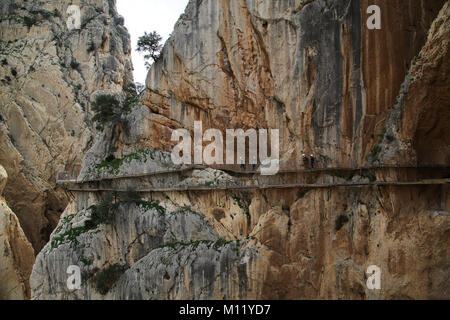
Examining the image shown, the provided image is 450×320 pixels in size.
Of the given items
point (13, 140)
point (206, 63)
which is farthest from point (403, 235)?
point (13, 140)

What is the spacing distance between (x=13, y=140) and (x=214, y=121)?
80.9 feet

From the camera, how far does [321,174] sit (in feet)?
70.8

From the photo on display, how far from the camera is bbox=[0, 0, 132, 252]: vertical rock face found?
129 ft

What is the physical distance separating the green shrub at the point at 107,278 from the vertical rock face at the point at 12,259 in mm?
12326

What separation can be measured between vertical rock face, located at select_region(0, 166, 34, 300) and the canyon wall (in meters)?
6.16

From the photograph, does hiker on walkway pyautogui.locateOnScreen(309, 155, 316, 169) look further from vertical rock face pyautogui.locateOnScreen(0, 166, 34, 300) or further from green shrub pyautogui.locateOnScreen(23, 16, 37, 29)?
green shrub pyautogui.locateOnScreen(23, 16, 37, 29)

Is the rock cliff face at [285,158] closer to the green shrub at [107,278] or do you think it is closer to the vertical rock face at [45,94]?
the green shrub at [107,278]

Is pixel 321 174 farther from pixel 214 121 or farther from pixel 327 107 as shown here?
pixel 214 121

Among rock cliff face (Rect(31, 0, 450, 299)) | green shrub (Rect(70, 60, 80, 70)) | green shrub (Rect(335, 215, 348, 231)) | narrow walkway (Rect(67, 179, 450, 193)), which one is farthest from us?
green shrub (Rect(70, 60, 80, 70))

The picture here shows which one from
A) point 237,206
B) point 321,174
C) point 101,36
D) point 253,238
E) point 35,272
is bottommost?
point 35,272

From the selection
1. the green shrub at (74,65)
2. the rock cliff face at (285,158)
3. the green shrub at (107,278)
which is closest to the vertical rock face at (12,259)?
the rock cliff face at (285,158)

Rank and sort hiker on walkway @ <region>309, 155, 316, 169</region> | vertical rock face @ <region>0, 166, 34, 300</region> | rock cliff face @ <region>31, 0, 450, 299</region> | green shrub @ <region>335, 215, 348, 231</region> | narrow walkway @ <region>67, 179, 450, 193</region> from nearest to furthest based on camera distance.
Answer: narrow walkway @ <region>67, 179, 450, 193</region>
rock cliff face @ <region>31, 0, 450, 299</region>
green shrub @ <region>335, 215, 348, 231</region>
hiker on walkway @ <region>309, 155, 316, 169</region>
vertical rock face @ <region>0, 166, 34, 300</region>

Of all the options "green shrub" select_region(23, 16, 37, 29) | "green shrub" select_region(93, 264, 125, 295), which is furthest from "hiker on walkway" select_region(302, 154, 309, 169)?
"green shrub" select_region(23, 16, 37, 29)

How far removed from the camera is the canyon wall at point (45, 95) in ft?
129
